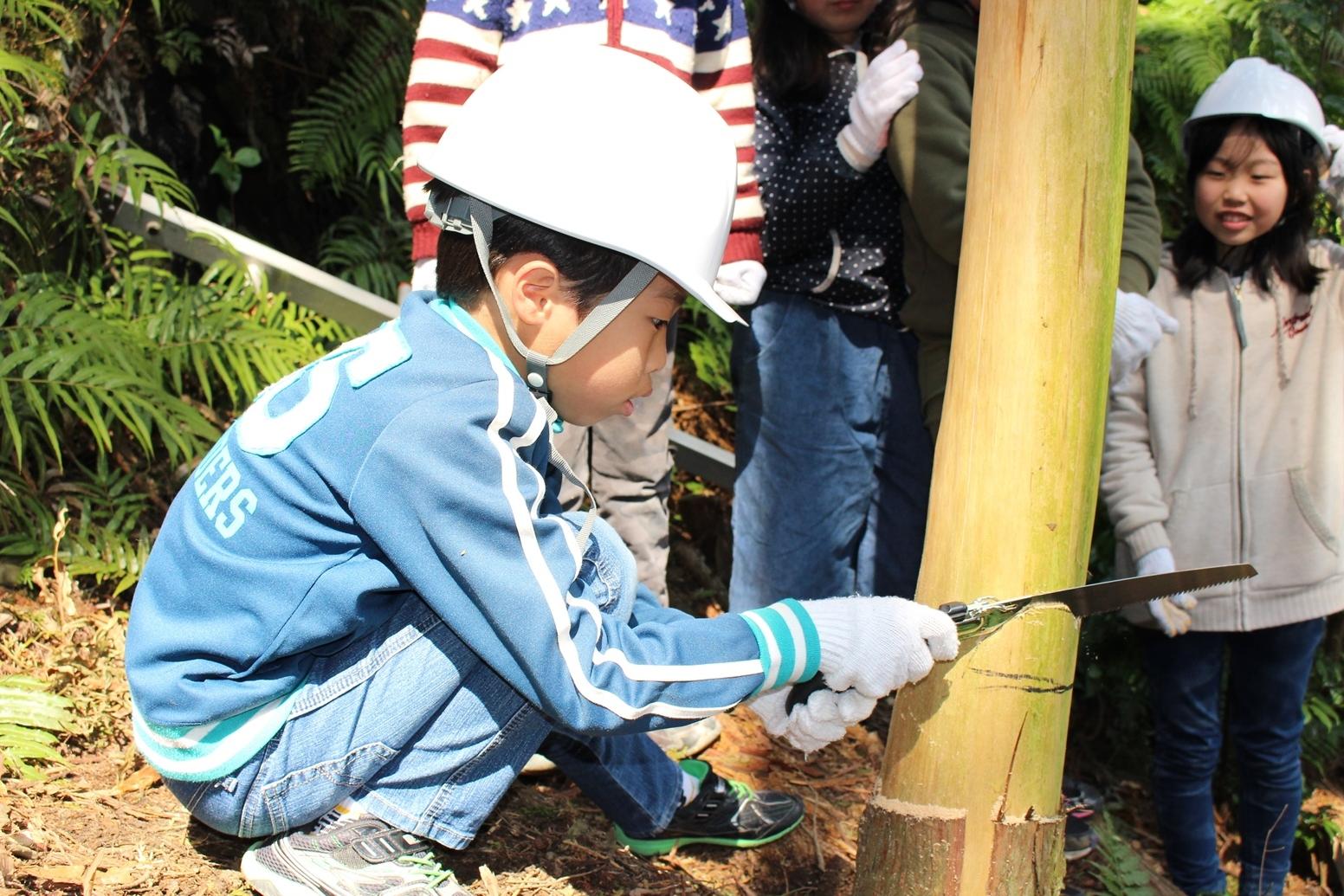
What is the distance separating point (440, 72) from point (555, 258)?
1053mm

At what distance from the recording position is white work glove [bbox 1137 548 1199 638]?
311 cm

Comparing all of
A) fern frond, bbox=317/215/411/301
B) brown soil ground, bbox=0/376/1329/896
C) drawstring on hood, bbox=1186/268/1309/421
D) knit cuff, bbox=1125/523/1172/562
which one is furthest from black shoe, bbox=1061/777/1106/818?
fern frond, bbox=317/215/411/301

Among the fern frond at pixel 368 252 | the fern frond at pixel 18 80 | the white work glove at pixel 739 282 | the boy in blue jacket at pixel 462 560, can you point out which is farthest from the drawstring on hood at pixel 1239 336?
the fern frond at pixel 18 80

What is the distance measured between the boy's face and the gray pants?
96 cm

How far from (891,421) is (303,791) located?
6.09 ft

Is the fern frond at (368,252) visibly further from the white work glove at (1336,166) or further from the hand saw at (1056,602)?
the white work glove at (1336,166)

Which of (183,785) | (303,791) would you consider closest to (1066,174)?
(303,791)

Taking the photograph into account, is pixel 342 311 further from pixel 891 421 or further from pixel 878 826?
pixel 878 826

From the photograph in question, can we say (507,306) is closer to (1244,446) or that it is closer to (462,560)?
(462,560)

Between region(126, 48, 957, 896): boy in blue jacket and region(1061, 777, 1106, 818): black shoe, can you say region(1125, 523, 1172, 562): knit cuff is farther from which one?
region(126, 48, 957, 896): boy in blue jacket

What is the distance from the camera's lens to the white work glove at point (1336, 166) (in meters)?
3.37

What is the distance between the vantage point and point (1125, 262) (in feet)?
9.94

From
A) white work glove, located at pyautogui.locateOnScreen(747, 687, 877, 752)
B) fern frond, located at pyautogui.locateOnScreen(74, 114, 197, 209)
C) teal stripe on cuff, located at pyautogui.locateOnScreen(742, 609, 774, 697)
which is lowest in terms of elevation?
white work glove, located at pyautogui.locateOnScreen(747, 687, 877, 752)

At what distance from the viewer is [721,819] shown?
9.18 feet
